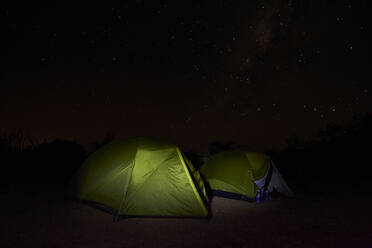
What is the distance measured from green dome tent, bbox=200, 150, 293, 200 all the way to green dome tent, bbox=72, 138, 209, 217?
2.09 metres

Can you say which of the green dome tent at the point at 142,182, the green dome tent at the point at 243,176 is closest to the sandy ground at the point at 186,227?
the green dome tent at the point at 142,182

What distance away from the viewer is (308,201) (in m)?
10.2

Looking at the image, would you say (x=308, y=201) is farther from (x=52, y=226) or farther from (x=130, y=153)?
(x=52, y=226)

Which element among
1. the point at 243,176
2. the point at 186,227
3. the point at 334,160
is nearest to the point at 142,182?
the point at 186,227

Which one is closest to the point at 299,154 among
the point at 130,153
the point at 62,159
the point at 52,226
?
the point at 62,159

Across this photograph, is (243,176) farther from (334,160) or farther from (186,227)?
(334,160)

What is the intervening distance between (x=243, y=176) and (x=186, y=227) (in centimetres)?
425

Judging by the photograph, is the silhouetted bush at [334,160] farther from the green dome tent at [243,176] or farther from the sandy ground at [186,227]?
the sandy ground at [186,227]

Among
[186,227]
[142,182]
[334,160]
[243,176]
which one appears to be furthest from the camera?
[334,160]

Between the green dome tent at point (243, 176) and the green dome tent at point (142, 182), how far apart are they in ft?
6.86

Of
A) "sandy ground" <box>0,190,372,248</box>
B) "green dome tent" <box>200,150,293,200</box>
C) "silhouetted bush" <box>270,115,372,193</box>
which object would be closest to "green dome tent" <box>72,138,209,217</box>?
"sandy ground" <box>0,190,372,248</box>

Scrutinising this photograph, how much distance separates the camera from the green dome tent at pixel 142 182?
7.42 m

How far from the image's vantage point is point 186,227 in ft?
21.9

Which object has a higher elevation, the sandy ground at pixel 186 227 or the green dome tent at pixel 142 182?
the green dome tent at pixel 142 182
